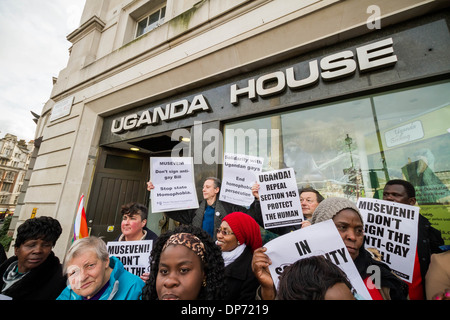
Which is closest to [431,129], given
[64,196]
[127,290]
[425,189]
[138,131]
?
[425,189]

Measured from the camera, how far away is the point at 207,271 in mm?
1474

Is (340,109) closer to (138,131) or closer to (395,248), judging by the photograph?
(395,248)

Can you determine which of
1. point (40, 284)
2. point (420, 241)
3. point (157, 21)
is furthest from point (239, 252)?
point (157, 21)

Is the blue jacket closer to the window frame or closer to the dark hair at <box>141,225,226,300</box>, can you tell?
the dark hair at <box>141,225,226,300</box>

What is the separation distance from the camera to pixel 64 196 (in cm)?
568

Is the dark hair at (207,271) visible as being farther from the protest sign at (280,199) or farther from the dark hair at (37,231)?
the dark hair at (37,231)

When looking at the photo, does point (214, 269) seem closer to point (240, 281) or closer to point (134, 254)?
point (240, 281)

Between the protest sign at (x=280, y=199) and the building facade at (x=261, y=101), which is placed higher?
the building facade at (x=261, y=101)

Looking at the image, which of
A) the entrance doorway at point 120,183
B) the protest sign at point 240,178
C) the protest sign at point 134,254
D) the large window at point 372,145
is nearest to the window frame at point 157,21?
the entrance doorway at point 120,183

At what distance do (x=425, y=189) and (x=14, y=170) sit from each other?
8160 cm

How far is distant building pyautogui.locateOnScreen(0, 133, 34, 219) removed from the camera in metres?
52.2

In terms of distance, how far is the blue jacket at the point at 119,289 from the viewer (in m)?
1.64

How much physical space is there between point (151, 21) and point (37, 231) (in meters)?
7.10

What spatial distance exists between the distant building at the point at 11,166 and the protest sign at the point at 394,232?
72.2m
